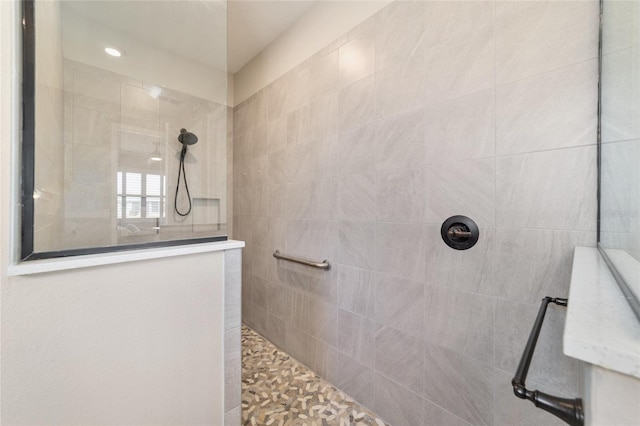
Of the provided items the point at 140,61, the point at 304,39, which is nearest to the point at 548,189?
the point at 304,39

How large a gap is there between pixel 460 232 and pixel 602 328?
0.79 metres

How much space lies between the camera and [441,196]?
116 centimetres

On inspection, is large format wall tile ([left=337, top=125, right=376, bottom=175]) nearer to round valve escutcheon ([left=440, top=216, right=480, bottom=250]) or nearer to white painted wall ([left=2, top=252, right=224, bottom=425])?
round valve escutcheon ([left=440, top=216, right=480, bottom=250])

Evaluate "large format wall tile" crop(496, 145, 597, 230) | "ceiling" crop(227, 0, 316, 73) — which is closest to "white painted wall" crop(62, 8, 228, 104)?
"ceiling" crop(227, 0, 316, 73)

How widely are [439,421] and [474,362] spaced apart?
35cm

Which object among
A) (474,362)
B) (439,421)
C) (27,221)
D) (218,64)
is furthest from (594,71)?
(218,64)

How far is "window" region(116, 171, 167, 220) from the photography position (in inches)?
55.3

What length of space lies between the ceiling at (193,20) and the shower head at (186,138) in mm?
517

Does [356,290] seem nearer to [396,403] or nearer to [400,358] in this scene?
[400,358]

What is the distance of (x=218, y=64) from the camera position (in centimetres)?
180

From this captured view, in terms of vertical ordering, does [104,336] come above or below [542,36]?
below

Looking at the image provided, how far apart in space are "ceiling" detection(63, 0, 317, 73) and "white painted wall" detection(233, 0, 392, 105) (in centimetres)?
9

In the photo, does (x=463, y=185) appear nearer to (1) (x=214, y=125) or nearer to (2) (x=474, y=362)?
(2) (x=474, y=362)

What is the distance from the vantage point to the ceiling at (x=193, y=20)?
1.60 metres
